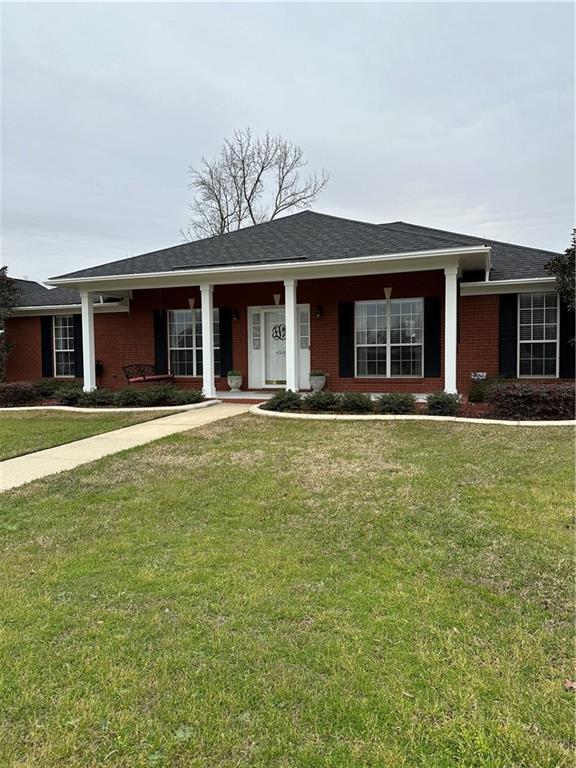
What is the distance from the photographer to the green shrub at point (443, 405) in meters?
9.84

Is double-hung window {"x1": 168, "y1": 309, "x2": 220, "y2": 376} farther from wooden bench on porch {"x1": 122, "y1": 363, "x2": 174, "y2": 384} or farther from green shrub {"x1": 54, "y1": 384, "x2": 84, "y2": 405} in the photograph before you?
green shrub {"x1": 54, "y1": 384, "x2": 84, "y2": 405}

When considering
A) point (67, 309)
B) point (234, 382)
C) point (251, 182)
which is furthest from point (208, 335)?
point (251, 182)

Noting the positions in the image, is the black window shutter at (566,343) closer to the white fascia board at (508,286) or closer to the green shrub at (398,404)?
the white fascia board at (508,286)

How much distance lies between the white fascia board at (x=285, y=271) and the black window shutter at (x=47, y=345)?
3.69 metres

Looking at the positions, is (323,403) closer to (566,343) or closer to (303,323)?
(303,323)

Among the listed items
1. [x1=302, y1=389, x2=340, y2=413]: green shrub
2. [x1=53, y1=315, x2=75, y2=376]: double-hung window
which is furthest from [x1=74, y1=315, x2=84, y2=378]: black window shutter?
[x1=302, y1=389, x2=340, y2=413]: green shrub

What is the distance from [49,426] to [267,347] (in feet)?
20.2

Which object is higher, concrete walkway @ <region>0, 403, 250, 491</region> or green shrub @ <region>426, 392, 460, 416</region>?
green shrub @ <region>426, 392, 460, 416</region>

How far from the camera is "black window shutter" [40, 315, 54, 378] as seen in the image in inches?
662

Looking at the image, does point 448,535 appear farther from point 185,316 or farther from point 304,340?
point 185,316

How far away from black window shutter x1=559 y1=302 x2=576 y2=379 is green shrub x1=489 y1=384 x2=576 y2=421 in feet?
8.90

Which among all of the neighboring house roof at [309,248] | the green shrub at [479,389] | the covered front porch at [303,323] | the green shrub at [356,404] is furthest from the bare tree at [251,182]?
the green shrub at [356,404]

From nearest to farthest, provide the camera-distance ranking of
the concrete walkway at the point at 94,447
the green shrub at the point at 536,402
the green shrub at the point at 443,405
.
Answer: the concrete walkway at the point at 94,447 < the green shrub at the point at 536,402 < the green shrub at the point at 443,405

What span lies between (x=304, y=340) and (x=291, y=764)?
1204 centimetres
